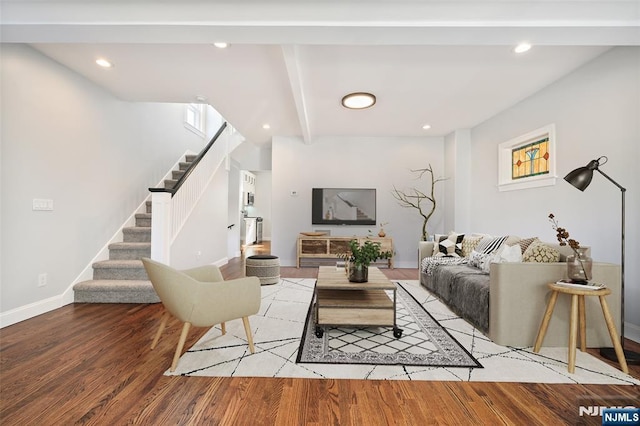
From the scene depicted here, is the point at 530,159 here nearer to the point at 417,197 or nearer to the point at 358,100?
the point at 417,197

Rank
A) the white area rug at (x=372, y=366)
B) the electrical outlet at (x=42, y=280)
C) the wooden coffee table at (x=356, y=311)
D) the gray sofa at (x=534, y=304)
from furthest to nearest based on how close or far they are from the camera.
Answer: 1. the electrical outlet at (x=42, y=280)
2. the wooden coffee table at (x=356, y=311)
3. the gray sofa at (x=534, y=304)
4. the white area rug at (x=372, y=366)

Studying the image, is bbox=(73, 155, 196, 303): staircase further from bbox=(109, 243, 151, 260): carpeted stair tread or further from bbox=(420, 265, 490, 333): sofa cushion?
bbox=(420, 265, 490, 333): sofa cushion

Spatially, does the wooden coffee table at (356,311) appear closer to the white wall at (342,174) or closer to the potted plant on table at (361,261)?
the potted plant on table at (361,261)

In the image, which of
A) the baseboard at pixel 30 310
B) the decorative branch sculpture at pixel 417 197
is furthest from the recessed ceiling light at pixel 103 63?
the decorative branch sculpture at pixel 417 197

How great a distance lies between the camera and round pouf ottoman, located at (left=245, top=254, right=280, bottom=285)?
4.57 m

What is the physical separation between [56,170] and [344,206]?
4.57 meters

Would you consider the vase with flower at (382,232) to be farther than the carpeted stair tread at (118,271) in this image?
Yes

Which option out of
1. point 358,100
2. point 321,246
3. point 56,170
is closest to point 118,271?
point 56,170

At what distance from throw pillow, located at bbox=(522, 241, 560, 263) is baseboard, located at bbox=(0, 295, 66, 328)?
482cm

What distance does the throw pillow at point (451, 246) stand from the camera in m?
4.30

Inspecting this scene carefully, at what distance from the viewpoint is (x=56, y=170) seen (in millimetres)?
3385

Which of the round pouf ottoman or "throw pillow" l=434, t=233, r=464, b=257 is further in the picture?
the round pouf ottoman

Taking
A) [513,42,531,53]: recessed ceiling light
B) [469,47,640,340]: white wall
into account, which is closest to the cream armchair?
[513,42,531,53]: recessed ceiling light

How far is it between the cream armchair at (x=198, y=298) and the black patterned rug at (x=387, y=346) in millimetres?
557
